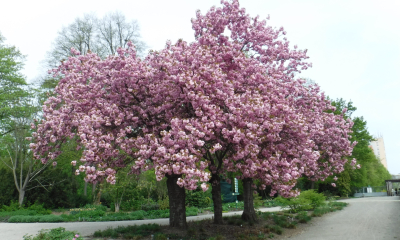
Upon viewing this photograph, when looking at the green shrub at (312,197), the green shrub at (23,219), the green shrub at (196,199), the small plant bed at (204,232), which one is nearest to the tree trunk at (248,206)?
the small plant bed at (204,232)

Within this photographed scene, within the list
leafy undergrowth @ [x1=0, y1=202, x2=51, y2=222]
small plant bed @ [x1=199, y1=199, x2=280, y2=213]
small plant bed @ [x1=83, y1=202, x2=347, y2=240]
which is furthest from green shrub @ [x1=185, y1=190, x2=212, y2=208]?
leafy undergrowth @ [x1=0, y1=202, x2=51, y2=222]

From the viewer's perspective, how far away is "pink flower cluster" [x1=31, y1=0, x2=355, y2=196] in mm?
8500

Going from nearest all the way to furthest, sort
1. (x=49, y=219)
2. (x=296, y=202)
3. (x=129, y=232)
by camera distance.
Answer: (x=129, y=232) < (x=49, y=219) < (x=296, y=202)

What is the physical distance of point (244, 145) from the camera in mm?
9250

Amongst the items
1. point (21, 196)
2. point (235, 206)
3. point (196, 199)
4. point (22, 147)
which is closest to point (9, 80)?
point (22, 147)

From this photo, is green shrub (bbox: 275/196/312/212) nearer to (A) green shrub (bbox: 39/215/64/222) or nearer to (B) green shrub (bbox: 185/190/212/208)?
(B) green shrub (bbox: 185/190/212/208)

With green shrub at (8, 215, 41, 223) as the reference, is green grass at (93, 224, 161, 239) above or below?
above

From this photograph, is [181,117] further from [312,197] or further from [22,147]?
[22,147]

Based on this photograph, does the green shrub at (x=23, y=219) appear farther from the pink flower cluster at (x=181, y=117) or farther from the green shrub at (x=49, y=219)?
the pink flower cluster at (x=181, y=117)

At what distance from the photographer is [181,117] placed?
9766 mm

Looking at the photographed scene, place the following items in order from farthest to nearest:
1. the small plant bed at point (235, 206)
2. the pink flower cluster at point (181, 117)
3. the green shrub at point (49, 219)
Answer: the small plant bed at point (235, 206)
the green shrub at point (49, 219)
the pink flower cluster at point (181, 117)

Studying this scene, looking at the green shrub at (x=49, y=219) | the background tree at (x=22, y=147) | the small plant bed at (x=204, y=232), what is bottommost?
the green shrub at (x=49, y=219)

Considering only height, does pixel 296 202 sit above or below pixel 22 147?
below

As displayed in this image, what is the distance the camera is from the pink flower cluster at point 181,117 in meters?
8.50
